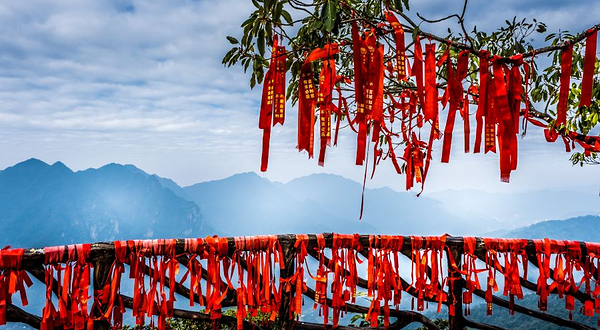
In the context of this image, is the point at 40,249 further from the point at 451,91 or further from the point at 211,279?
the point at 451,91

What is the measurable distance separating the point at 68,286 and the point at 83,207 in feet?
198

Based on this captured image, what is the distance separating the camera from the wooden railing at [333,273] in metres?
1.49

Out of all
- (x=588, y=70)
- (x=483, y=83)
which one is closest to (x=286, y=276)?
(x=483, y=83)

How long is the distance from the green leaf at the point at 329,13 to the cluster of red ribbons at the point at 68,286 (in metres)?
1.16

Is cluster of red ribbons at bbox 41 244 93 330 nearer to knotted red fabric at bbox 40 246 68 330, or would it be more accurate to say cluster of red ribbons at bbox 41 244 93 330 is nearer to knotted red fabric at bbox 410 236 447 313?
knotted red fabric at bbox 40 246 68 330

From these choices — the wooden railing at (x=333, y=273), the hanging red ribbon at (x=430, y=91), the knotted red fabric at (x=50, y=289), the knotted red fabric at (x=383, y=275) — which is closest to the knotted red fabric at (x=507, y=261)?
the wooden railing at (x=333, y=273)

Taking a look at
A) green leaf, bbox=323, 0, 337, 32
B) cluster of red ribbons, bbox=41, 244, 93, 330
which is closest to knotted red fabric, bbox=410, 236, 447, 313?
green leaf, bbox=323, 0, 337, 32

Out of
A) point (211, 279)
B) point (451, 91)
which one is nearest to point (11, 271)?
point (211, 279)

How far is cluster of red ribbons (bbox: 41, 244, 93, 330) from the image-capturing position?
1.41 metres

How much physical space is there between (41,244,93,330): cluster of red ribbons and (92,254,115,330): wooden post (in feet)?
0.10

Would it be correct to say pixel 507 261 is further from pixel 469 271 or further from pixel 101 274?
pixel 101 274

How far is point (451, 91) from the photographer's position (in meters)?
1.73

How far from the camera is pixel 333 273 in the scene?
1807mm

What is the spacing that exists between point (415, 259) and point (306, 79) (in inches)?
38.5
